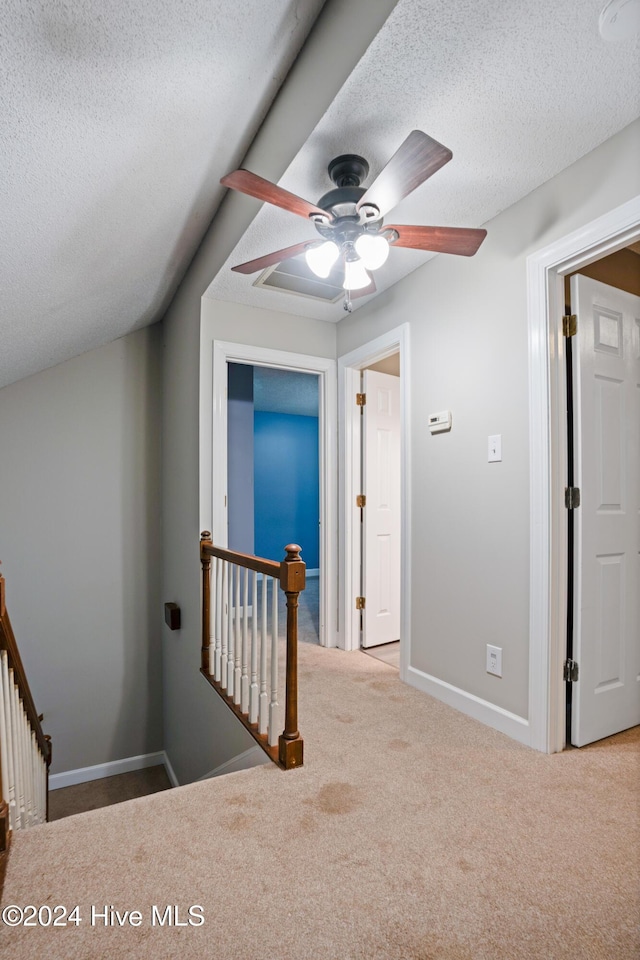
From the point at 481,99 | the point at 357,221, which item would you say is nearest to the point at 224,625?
the point at 357,221

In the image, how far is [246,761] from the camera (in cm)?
226

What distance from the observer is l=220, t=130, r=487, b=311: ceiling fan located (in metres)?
1.55

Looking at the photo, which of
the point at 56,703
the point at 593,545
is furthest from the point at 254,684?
the point at 56,703

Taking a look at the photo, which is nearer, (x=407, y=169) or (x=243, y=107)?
(x=407, y=169)

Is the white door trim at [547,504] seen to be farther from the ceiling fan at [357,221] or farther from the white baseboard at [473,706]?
the ceiling fan at [357,221]

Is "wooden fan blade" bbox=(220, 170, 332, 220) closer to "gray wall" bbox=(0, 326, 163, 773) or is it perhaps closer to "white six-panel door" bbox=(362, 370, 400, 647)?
"white six-panel door" bbox=(362, 370, 400, 647)

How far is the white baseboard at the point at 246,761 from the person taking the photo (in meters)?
2.10

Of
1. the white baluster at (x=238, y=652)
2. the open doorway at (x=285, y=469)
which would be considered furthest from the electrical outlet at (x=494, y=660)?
the open doorway at (x=285, y=469)

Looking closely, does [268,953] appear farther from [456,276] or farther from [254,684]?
[456,276]

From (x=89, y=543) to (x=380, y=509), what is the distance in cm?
239

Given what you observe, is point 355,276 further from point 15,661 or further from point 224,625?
point 15,661

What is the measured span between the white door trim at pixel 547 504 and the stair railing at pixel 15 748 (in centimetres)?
194

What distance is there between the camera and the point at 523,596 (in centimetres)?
209

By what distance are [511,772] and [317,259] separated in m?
2.14
